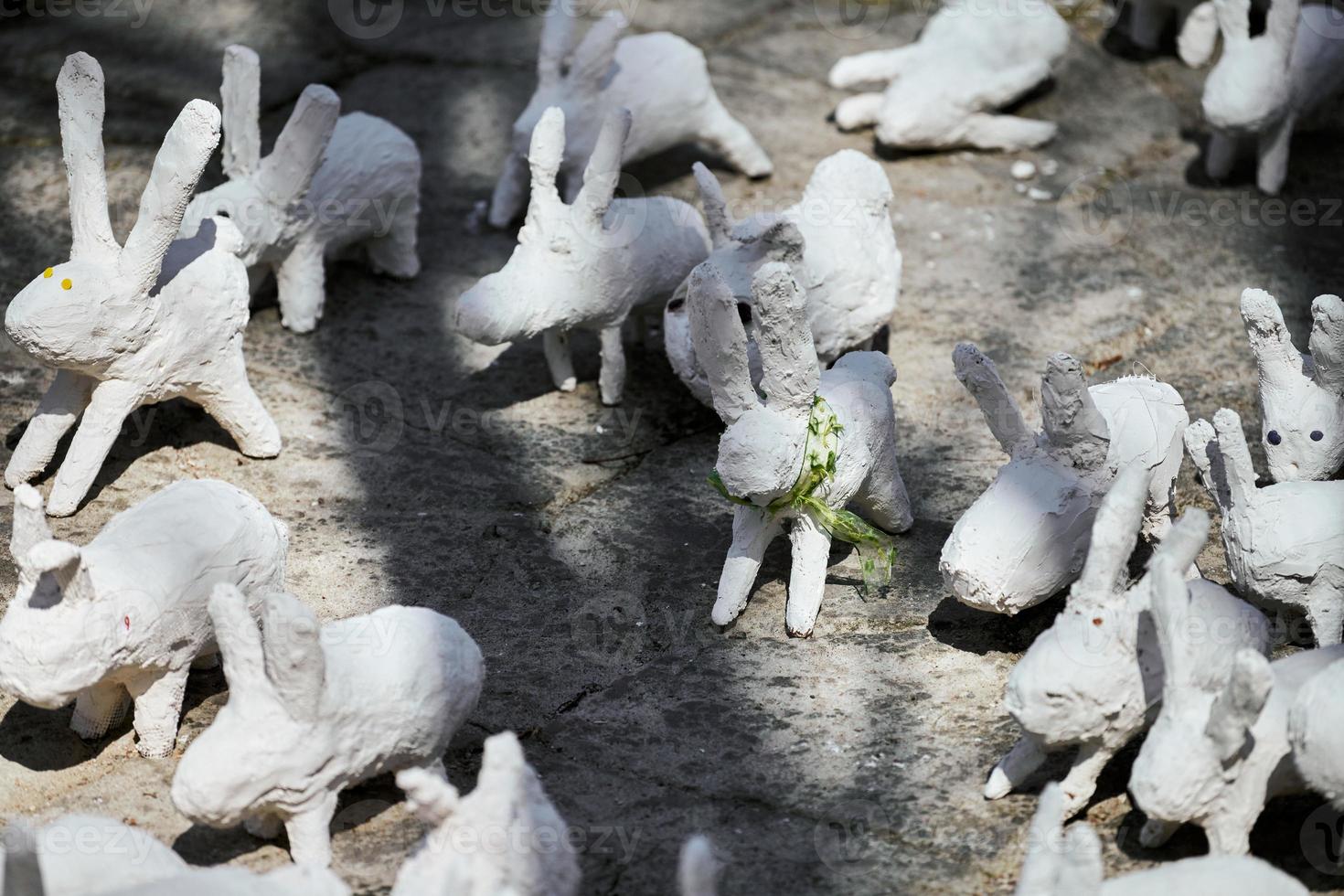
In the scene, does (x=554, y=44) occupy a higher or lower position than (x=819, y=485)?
→ higher

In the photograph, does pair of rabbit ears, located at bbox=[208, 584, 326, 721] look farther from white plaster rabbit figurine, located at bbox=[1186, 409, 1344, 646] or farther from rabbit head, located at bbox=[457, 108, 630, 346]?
white plaster rabbit figurine, located at bbox=[1186, 409, 1344, 646]

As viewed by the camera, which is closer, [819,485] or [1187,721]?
[1187,721]

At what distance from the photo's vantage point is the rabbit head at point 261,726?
7.91 feet

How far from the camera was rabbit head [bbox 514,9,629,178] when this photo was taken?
436cm

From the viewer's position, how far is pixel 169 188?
322 cm

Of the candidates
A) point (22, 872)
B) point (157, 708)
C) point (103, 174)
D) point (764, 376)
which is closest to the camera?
point (22, 872)

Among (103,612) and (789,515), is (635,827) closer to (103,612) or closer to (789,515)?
(789,515)

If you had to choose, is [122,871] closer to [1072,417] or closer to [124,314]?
[124,314]

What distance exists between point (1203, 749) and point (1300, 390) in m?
1.04

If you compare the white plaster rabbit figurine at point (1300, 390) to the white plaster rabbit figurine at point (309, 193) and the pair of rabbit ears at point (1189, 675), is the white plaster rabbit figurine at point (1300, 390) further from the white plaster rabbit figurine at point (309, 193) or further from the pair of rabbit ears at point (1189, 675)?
the white plaster rabbit figurine at point (309, 193)

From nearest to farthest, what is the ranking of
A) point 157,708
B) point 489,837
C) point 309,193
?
point 489,837, point 157,708, point 309,193

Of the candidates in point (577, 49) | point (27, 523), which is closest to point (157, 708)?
point (27, 523)

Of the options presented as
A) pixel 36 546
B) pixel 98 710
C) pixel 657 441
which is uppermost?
pixel 36 546

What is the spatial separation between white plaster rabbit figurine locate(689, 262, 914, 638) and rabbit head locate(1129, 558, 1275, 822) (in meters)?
0.73
